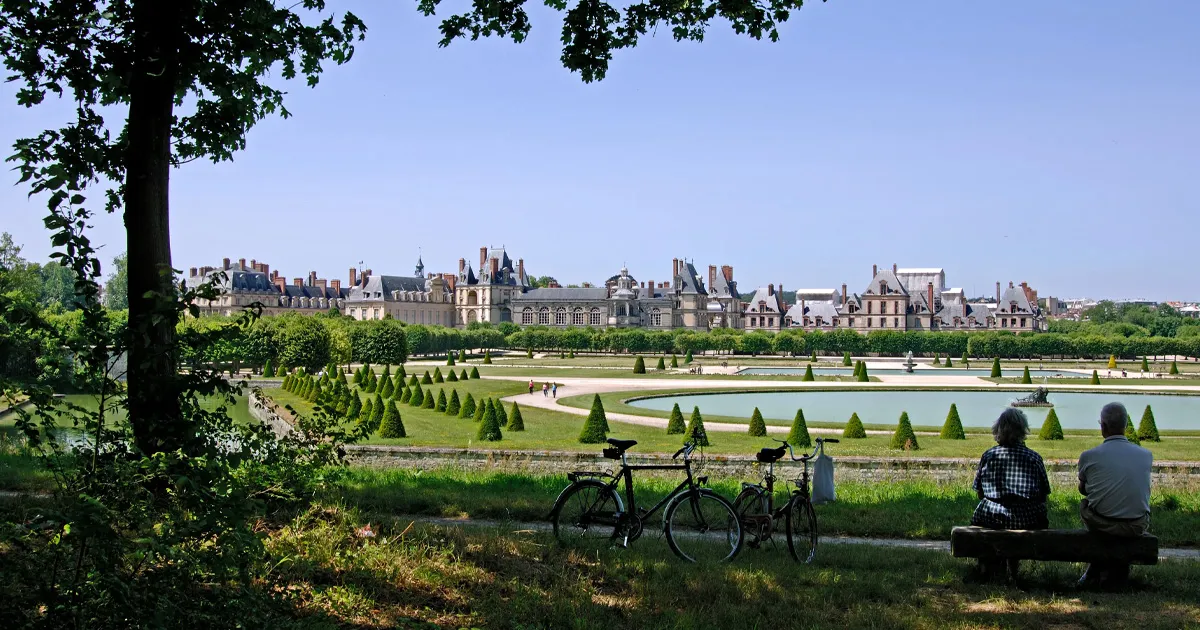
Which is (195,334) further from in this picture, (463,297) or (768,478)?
(463,297)

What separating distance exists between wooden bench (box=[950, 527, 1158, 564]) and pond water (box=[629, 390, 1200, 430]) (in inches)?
561

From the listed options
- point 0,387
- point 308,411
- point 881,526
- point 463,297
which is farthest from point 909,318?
point 0,387

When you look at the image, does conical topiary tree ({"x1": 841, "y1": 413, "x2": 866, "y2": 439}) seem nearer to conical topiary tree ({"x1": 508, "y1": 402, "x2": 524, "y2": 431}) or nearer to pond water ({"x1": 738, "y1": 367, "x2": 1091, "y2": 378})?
conical topiary tree ({"x1": 508, "y1": 402, "x2": 524, "y2": 431})

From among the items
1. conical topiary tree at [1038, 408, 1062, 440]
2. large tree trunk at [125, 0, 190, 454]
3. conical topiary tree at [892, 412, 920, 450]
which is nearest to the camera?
large tree trunk at [125, 0, 190, 454]

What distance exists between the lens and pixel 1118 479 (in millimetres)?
4402

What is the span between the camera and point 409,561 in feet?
13.6

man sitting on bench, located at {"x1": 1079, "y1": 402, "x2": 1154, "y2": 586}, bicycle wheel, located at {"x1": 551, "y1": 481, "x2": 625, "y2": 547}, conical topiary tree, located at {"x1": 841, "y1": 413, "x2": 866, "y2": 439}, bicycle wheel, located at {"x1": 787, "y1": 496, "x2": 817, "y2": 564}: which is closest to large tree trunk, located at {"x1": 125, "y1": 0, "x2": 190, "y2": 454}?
bicycle wheel, located at {"x1": 551, "y1": 481, "x2": 625, "y2": 547}

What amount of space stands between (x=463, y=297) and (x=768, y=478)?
88515 millimetres

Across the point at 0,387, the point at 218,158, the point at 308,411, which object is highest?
the point at 218,158

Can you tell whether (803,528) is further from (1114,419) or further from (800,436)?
(800,436)

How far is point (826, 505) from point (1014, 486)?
2609 mm

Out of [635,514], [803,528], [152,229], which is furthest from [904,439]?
[152,229]

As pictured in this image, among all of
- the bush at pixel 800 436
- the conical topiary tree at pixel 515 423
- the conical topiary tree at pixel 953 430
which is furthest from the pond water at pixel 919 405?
the conical topiary tree at pixel 515 423

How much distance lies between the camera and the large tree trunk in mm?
2953
